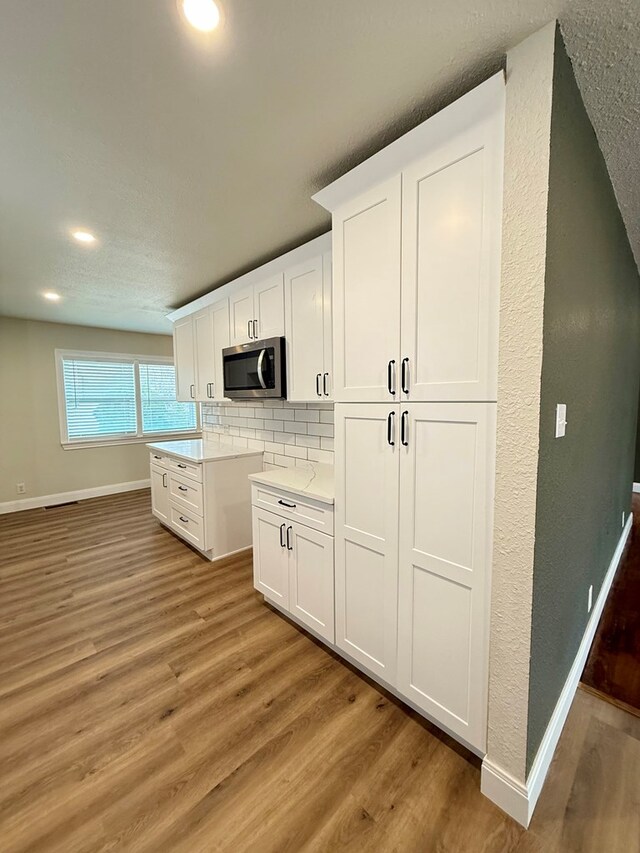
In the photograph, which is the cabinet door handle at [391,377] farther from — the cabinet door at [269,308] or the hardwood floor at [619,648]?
the hardwood floor at [619,648]

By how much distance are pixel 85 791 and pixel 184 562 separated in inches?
73.7

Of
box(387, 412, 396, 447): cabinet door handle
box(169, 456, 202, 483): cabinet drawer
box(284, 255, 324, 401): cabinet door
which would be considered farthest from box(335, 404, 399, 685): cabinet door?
box(169, 456, 202, 483): cabinet drawer

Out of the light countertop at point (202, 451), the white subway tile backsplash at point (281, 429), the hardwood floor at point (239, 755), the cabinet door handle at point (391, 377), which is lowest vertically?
the hardwood floor at point (239, 755)

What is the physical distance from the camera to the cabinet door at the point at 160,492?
3725mm

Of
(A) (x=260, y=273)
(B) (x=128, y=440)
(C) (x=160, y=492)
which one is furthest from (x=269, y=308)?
(B) (x=128, y=440)

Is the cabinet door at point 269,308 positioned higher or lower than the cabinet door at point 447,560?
higher

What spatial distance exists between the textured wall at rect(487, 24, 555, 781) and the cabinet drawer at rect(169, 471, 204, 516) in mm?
2515

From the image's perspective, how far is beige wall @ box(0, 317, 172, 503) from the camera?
14.9ft

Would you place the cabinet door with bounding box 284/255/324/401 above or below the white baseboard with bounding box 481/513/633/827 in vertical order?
above

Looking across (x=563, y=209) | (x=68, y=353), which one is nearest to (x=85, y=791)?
(x=563, y=209)

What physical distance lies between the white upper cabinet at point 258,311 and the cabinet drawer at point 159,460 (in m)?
1.49

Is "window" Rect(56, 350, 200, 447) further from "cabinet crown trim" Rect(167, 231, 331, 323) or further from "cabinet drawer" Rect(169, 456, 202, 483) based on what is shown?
"cabinet drawer" Rect(169, 456, 202, 483)

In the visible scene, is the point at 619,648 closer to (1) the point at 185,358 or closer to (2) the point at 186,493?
(2) the point at 186,493

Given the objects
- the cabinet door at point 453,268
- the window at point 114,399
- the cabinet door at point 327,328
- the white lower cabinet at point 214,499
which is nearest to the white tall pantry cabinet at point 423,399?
the cabinet door at point 453,268
